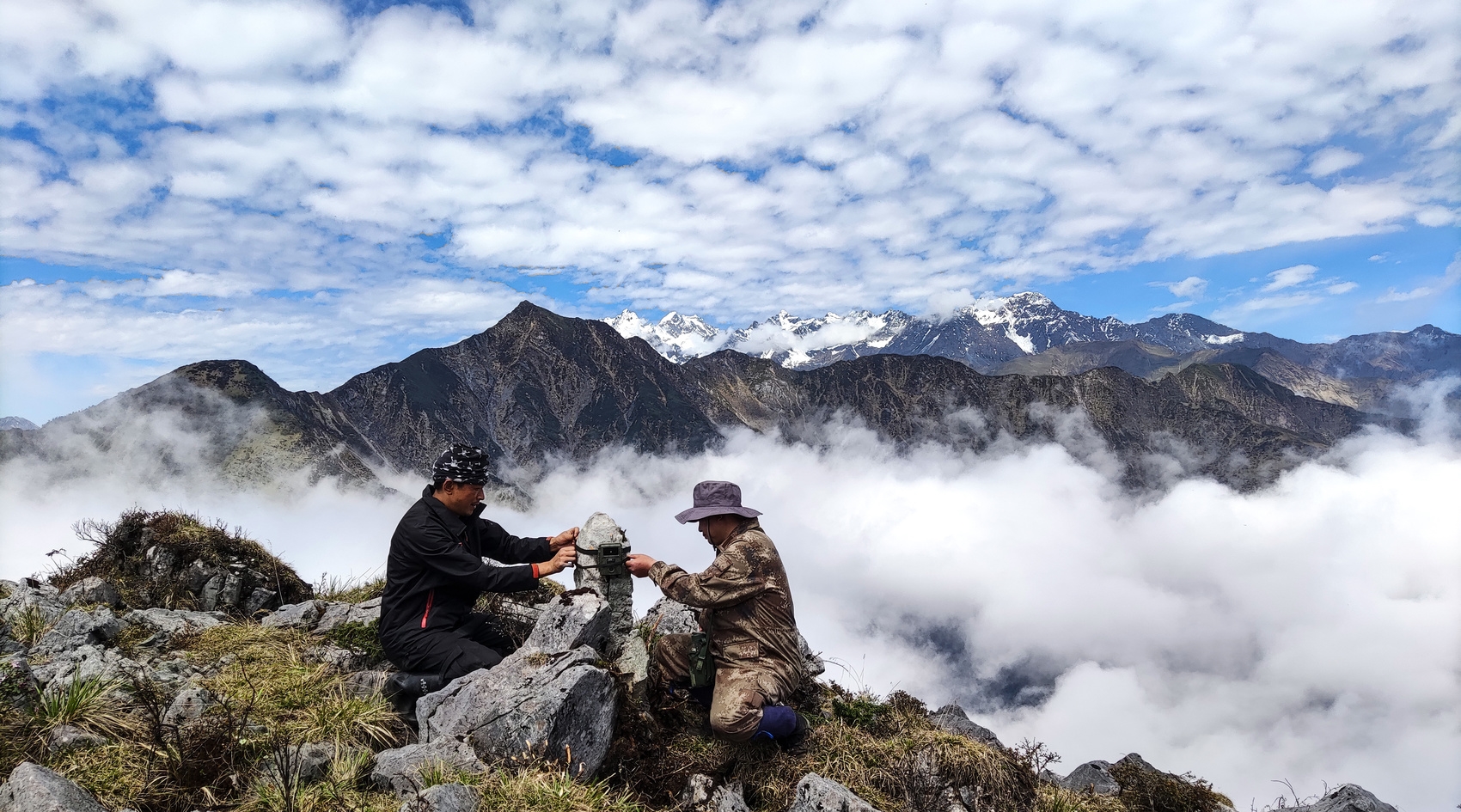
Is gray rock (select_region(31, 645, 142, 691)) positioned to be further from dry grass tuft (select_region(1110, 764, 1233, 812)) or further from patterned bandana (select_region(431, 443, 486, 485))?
dry grass tuft (select_region(1110, 764, 1233, 812))

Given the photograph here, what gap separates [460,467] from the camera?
341 inches

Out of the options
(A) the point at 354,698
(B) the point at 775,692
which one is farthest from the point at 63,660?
(B) the point at 775,692

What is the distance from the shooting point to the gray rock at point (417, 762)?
20.4ft

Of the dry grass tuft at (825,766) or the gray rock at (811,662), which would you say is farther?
the gray rock at (811,662)

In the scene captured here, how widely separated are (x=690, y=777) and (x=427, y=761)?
104 inches

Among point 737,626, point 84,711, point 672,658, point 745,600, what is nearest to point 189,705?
point 84,711

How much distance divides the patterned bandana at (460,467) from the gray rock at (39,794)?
4140 mm

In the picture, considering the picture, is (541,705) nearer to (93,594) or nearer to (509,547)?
(509,547)

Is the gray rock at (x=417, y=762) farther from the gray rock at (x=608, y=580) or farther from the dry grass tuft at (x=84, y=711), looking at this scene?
the gray rock at (x=608, y=580)

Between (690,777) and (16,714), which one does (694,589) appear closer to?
(690,777)

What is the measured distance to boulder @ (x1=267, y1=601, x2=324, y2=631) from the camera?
10953 millimetres

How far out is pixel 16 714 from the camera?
20.3 ft

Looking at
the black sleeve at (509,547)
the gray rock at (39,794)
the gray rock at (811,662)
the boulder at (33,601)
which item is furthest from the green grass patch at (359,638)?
the gray rock at (811,662)

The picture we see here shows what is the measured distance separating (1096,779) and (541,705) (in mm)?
11321
